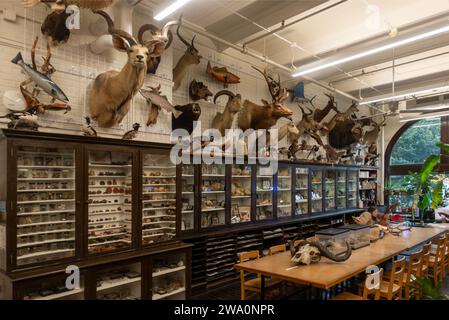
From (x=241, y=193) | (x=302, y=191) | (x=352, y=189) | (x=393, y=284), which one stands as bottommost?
(x=393, y=284)

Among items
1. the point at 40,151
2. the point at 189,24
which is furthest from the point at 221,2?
the point at 40,151

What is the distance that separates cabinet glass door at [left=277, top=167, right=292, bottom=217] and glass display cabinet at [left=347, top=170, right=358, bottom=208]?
9.33 feet

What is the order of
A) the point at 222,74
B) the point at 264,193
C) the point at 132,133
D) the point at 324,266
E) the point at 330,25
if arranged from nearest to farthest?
1. the point at 324,266
2. the point at 132,133
3. the point at 330,25
4. the point at 222,74
5. the point at 264,193

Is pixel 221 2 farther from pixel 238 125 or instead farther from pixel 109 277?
pixel 109 277

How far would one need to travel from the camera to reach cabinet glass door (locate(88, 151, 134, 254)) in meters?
3.92

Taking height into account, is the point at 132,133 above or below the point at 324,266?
above

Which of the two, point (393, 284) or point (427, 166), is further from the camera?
point (427, 166)

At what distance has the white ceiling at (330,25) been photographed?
15.4 feet

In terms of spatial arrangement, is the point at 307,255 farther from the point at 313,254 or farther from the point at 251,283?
the point at 251,283

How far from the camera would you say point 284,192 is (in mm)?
7160

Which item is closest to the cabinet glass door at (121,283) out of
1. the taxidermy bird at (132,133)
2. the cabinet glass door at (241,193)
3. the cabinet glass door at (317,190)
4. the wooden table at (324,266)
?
the wooden table at (324,266)

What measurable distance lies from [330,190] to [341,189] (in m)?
0.45

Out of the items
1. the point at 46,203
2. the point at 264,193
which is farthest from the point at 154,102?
the point at 264,193

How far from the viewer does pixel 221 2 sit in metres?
4.67
